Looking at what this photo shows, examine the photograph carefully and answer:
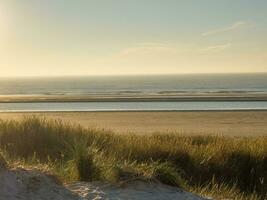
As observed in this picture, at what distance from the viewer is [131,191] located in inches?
284

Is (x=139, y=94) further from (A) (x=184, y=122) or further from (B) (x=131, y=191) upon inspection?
(B) (x=131, y=191)

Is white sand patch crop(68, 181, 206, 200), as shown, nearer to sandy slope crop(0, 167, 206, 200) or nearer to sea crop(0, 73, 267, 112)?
sandy slope crop(0, 167, 206, 200)

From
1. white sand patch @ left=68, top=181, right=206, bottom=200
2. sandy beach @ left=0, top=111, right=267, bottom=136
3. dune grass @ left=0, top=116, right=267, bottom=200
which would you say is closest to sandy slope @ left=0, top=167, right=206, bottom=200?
white sand patch @ left=68, top=181, right=206, bottom=200

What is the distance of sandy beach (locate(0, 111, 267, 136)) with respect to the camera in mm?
27533

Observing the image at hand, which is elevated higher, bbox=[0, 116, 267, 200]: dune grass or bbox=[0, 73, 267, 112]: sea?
bbox=[0, 116, 267, 200]: dune grass

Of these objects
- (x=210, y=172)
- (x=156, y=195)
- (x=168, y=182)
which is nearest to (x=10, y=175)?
(x=156, y=195)

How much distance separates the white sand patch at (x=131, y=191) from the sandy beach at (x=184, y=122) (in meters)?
18.0

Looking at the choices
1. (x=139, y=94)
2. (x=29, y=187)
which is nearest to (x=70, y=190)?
(x=29, y=187)

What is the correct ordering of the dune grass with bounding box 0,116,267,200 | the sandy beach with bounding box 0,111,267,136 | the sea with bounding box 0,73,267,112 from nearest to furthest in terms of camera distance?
the dune grass with bounding box 0,116,267,200
the sandy beach with bounding box 0,111,267,136
the sea with bounding box 0,73,267,112

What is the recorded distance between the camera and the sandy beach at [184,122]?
27.5m

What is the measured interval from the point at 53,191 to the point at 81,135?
305 inches

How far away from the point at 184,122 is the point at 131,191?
25.5m

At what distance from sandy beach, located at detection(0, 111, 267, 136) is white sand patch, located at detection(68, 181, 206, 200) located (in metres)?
18.0

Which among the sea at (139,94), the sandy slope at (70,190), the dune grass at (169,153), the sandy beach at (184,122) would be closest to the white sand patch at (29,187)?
the sandy slope at (70,190)
